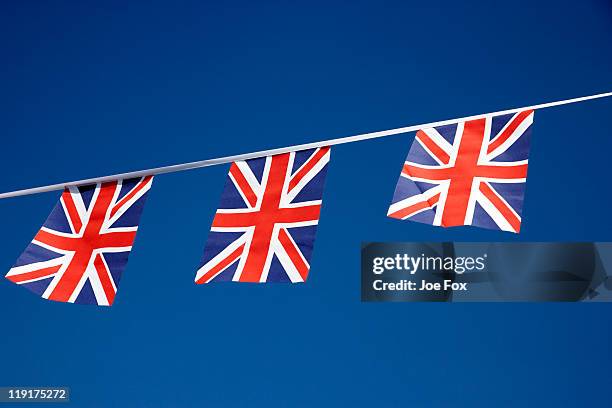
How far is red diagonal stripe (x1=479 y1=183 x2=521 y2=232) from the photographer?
2.49 metres

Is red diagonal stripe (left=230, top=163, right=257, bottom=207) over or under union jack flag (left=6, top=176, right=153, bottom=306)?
over

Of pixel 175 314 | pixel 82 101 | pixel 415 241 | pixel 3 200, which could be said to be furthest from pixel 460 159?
pixel 3 200

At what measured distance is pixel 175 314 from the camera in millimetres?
3393

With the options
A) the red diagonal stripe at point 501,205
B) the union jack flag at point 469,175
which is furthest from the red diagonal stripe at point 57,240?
the red diagonal stripe at point 501,205

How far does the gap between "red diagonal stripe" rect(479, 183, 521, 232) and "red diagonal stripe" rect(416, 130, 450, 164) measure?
15cm

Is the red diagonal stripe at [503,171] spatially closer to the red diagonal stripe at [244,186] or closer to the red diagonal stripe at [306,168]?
the red diagonal stripe at [306,168]

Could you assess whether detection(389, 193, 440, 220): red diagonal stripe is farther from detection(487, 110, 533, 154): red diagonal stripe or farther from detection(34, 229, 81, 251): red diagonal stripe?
detection(34, 229, 81, 251): red diagonal stripe

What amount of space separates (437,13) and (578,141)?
0.88 meters

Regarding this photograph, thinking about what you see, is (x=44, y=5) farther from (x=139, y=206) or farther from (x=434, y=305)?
(x=434, y=305)

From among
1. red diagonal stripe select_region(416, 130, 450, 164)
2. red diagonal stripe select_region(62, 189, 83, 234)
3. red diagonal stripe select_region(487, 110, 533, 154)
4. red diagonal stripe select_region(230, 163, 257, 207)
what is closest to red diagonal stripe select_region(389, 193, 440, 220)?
red diagonal stripe select_region(416, 130, 450, 164)

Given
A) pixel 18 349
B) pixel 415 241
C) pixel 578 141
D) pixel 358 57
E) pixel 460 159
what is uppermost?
pixel 358 57

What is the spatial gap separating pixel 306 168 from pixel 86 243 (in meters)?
0.79

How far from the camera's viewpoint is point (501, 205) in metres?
2.51

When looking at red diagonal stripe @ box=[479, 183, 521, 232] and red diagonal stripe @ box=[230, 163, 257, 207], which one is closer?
red diagonal stripe @ box=[479, 183, 521, 232]
